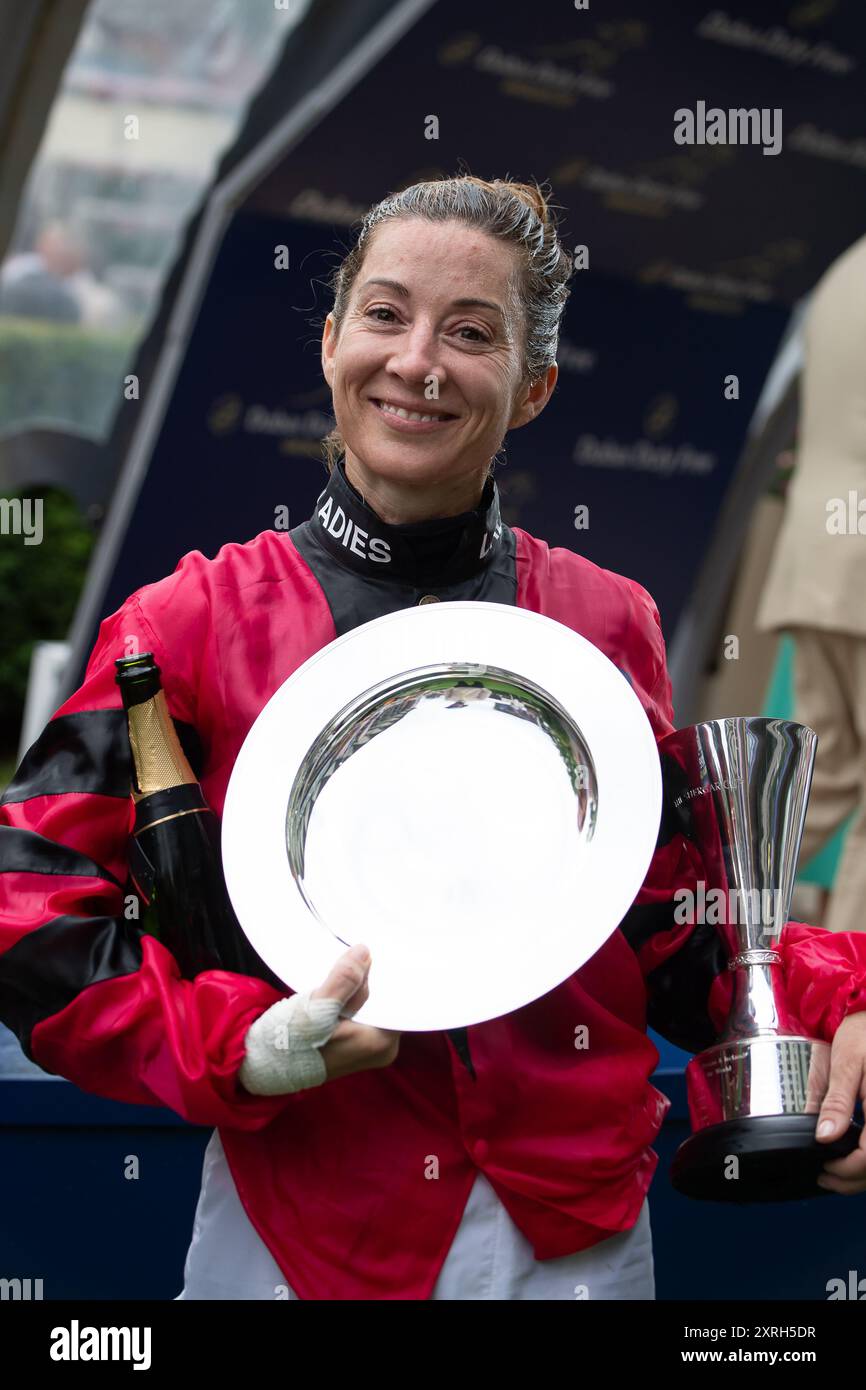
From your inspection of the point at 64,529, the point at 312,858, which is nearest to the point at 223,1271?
the point at 312,858

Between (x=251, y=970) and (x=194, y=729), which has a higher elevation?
(x=194, y=729)

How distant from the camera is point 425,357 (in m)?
1.55

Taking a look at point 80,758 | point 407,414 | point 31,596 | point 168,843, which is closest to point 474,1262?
point 168,843

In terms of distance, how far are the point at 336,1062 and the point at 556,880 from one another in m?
0.29

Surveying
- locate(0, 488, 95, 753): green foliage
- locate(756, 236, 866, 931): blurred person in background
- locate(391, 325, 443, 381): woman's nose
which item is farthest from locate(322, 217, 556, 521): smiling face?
locate(0, 488, 95, 753): green foliage

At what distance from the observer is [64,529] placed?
9312 millimetres

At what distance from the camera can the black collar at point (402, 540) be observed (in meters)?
1.62

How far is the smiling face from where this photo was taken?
1.57 m

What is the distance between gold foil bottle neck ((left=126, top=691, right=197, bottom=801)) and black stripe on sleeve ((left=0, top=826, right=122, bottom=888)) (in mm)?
81

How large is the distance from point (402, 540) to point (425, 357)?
19 centimetres

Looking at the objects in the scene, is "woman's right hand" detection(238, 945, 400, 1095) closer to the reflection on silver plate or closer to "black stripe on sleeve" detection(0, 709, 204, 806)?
the reflection on silver plate

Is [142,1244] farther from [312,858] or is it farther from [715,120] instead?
[715,120]

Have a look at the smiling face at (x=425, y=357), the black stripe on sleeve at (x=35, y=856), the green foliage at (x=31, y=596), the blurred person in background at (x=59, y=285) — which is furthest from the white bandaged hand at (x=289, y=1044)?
the green foliage at (x=31, y=596)

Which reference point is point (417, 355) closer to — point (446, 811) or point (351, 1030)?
point (446, 811)
